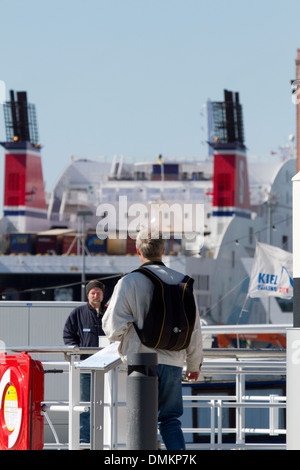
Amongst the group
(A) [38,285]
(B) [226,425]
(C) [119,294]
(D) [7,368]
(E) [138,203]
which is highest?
(E) [138,203]

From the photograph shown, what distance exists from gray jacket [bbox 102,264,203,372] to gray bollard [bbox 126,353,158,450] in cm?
32

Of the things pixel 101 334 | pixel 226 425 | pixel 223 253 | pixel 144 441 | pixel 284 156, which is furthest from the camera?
pixel 284 156

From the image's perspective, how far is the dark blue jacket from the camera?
9625 millimetres

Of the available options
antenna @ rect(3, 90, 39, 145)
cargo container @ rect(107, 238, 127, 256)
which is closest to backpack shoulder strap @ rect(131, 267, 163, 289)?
cargo container @ rect(107, 238, 127, 256)

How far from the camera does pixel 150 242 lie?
20.8 feet

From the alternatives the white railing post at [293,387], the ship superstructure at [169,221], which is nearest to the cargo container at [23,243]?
the ship superstructure at [169,221]

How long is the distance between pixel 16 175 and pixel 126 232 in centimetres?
1023

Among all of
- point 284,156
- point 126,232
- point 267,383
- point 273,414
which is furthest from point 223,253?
point 273,414

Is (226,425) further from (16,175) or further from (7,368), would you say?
(16,175)

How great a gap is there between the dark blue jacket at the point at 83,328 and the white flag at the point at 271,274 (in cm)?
3109

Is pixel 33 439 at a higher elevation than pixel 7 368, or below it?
below

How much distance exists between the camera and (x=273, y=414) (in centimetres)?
999

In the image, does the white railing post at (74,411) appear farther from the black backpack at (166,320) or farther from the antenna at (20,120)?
the antenna at (20,120)

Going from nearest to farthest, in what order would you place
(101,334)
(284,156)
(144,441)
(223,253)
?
1. (144,441)
2. (101,334)
3. (223,253)
4. (284,156)
